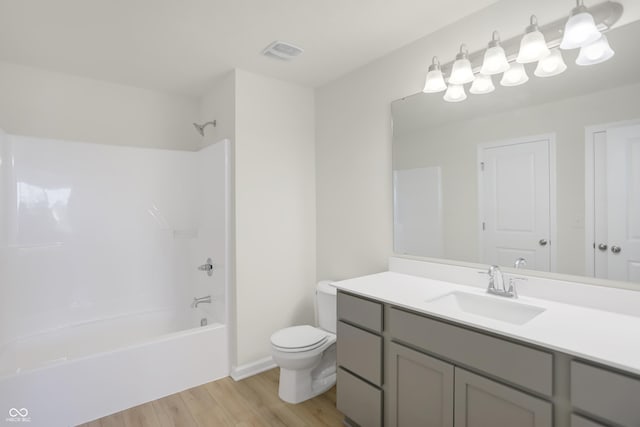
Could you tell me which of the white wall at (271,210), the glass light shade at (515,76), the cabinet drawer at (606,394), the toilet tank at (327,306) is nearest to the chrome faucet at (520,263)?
the cabinet drawer at (606,394)

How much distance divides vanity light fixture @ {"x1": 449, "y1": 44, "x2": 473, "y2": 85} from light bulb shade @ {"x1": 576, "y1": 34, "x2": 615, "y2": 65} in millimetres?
483

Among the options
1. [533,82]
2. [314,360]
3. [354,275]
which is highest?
[533,82]

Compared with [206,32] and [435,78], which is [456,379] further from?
[206,32]

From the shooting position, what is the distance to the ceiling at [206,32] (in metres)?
1.82

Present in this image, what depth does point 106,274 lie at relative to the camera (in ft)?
9.20

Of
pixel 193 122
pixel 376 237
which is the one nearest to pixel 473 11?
pixel 376 237

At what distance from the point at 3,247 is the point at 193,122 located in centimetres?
178

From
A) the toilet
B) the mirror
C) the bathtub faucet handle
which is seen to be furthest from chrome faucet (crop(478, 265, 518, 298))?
the bathtub faucet handle

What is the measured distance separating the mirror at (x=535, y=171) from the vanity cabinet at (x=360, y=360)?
663mm

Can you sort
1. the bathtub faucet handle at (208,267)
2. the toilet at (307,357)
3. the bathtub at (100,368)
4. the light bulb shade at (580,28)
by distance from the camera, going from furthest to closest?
1. the bathtub faucet handle at (208,267)
2. the toilet at (307,357)
3. the bathtub at (100,368)
4. the light bulb shade at (580,28)

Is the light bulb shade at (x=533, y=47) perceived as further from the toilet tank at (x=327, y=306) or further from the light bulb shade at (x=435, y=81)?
the toilet tank at (x=327, y=306)

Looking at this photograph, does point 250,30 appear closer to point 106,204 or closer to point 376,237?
point 376,237

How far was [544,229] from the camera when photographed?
1670mm

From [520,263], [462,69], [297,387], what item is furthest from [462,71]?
[297,387]
